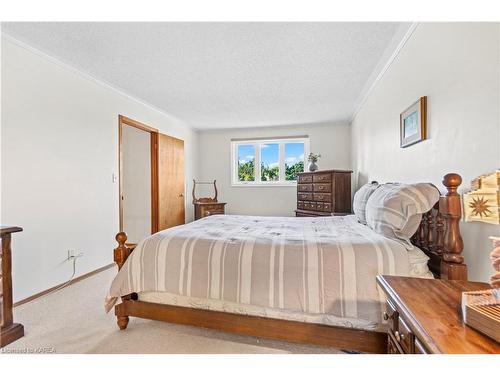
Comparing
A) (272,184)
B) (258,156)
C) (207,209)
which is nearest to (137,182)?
(207,209)

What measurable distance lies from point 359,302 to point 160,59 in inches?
107

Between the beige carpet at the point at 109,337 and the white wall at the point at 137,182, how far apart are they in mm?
2329

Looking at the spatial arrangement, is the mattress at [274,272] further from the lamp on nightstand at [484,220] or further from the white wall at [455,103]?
the lamp on nightstand at [484,220]

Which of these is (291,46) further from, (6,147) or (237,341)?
(6,147)

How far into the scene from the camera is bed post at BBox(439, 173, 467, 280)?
4.14 ft

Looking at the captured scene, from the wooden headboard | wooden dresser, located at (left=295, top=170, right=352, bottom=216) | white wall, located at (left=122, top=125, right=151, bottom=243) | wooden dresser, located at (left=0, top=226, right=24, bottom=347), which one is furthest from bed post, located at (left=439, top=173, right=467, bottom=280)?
white wall, located at (left=122, top=125, right=151, bottom=243)

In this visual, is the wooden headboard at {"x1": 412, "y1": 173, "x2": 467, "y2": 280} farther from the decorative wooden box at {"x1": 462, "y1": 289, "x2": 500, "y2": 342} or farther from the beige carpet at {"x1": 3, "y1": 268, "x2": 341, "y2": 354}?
the beige carpet at {"x1": 3, "y1": 268, "x2": 341, "y2": 354}

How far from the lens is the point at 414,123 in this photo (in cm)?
204

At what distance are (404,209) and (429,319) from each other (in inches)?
37.2

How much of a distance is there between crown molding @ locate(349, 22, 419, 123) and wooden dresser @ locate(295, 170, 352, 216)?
4.00ft

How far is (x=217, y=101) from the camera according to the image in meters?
3.84

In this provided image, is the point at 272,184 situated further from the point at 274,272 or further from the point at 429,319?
the point at 429,319

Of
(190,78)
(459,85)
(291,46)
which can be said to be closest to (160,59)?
(190,78)
